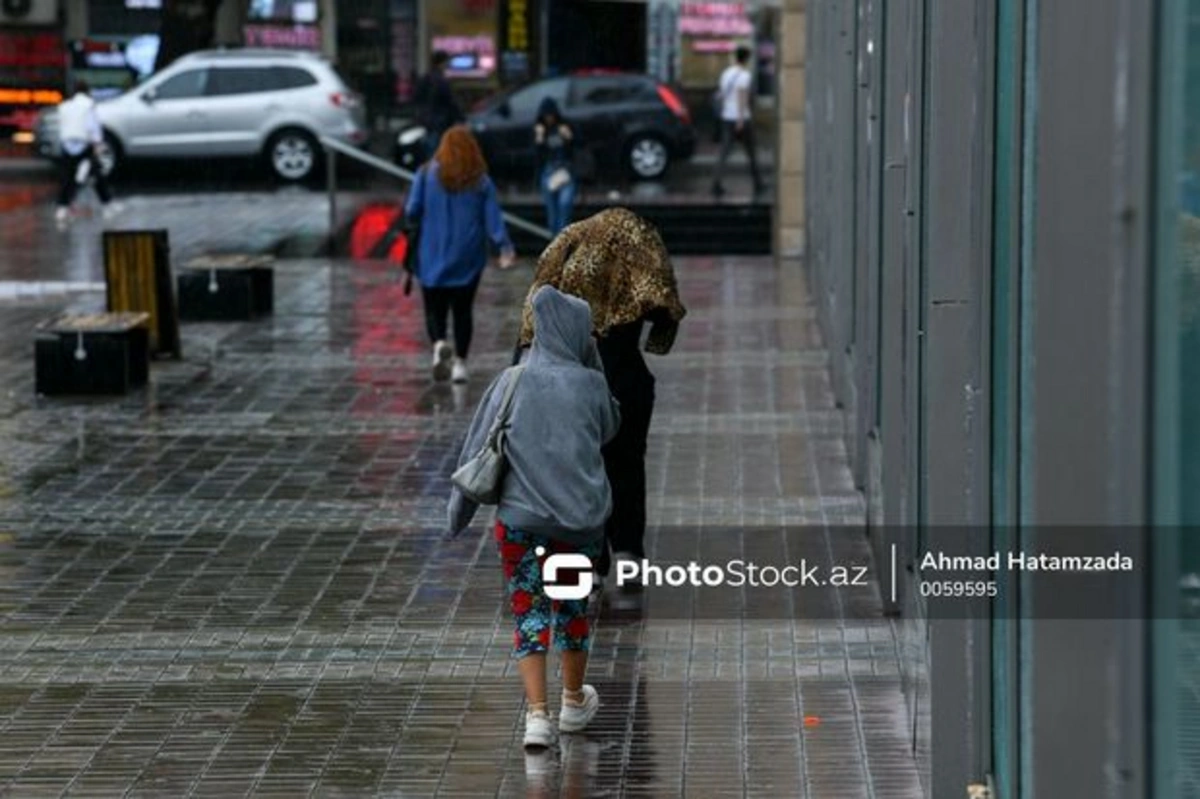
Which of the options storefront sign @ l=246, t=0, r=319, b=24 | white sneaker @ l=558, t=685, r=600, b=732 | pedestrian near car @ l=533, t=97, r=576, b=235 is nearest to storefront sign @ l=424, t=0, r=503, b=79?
storefront sign @ l=246, t=0, r=319, b=24

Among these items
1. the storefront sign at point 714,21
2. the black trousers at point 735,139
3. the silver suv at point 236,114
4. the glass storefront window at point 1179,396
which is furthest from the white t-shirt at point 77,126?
the glass storefront window at point 1179,396

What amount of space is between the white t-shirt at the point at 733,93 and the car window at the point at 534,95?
254 cm

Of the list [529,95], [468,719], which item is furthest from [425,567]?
[529,95]

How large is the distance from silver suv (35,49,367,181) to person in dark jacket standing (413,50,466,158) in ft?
4.57

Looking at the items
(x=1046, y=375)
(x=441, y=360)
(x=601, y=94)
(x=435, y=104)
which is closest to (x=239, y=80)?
(x=435, y=104)

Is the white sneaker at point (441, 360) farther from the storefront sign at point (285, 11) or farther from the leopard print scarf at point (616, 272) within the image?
the storefront sign at point (285, 11)

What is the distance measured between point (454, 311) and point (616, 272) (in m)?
6.83

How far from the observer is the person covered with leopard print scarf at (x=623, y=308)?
1005 centimetres

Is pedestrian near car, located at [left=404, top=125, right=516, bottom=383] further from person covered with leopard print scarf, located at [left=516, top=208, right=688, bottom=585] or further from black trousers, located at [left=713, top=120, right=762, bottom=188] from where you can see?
black trousers, located at [left=713, top=120, right=762, bottom=188]

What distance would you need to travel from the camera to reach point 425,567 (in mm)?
11289

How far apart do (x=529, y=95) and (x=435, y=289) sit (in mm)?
22801

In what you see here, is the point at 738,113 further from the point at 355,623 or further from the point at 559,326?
the point at 559,326

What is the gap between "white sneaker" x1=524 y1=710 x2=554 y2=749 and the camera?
27.2 ft

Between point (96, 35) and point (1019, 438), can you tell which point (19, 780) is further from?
point (96, 35)
